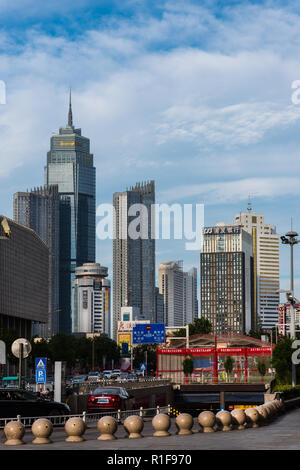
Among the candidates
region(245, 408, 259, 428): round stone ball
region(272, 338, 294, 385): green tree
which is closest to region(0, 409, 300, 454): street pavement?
region(245, 408, 259, 428): round stone ball

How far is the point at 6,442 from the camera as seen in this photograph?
21.7 meters

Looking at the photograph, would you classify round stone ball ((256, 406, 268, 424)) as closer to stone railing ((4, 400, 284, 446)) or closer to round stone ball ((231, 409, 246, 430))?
stone railing ((4, 400, 284, 446))

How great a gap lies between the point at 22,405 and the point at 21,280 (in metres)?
150

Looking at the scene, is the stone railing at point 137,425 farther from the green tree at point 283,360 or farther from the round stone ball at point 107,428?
the green tree at point 283,360

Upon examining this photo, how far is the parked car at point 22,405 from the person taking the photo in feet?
99.7

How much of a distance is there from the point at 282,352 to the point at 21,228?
12886 cm

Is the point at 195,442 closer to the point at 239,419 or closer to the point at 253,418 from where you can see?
the point at 239,419

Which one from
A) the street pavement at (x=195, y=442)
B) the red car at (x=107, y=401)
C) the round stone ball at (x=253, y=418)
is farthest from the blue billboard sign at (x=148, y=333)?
the street pavement at (x=195, y=442)

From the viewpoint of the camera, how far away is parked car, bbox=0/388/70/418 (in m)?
30.4

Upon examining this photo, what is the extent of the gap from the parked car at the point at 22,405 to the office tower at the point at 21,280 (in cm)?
12779

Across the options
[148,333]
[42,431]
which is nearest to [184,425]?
[42,431]

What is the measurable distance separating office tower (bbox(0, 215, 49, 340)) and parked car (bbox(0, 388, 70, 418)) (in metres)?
128

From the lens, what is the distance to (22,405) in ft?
101
